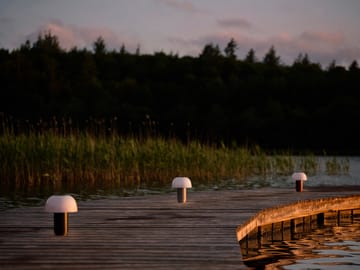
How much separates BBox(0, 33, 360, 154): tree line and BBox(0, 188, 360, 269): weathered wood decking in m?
27.3

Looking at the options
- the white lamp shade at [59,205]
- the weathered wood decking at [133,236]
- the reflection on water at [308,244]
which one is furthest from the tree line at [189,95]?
the white lamp shade at [59,205]

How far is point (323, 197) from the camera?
11.1 m

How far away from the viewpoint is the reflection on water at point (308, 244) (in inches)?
307

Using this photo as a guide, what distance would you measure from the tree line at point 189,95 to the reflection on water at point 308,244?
25.5 m

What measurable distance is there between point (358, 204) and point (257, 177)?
6265mm

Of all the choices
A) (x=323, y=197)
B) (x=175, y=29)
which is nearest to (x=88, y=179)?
(x=323, y=197)

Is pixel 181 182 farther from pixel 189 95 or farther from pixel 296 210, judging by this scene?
pixel 189 95

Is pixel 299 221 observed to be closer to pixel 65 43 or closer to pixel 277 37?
pixel 277 37

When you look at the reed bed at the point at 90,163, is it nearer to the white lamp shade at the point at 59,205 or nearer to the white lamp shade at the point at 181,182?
the white lamp shade at the point at 181,182

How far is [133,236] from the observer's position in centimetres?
699

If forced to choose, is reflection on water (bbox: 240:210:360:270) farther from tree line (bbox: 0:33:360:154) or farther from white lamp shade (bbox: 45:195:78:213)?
tree line (bbox: 0:33:360:154)

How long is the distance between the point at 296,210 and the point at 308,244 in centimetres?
76

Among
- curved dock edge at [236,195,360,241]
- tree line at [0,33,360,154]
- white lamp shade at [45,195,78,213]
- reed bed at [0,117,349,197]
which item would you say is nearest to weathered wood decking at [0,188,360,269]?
curved dock edge at [236,195,360,241]

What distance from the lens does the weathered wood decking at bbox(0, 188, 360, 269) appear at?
5.76 metres
